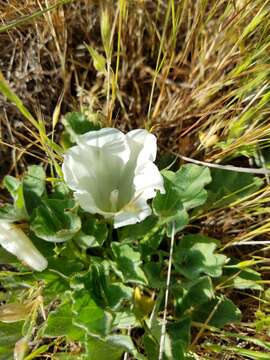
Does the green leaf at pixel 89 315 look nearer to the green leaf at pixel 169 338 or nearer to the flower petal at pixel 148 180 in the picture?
the green leaf at pixel 169 338

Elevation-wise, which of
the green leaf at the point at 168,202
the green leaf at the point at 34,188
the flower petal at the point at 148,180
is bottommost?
the green leaf at the point at 168,202

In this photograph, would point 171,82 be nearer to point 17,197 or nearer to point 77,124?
point 77,124

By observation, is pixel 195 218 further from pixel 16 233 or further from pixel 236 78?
pixel 16 233

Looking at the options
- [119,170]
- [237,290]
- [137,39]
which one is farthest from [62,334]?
[137,39]

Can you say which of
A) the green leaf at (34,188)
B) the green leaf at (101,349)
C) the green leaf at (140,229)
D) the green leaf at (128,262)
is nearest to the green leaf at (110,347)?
the green leaf at (101,349)

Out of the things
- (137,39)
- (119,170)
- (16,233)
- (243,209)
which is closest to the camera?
(16,233)

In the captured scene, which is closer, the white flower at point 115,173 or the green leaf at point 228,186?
the white flower at point 115,173
